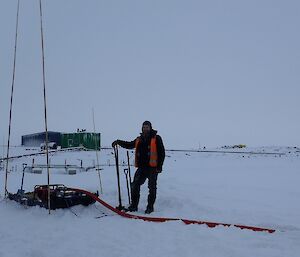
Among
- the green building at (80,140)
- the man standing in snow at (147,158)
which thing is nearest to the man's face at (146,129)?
the man standing in snow at (147,158)

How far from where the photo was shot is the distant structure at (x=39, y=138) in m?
52.2

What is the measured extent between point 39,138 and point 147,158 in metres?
50.6

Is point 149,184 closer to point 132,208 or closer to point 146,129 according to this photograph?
point 132,208

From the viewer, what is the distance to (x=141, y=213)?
7.25m

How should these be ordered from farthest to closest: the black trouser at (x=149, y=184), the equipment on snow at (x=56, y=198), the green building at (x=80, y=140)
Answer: the green building at (x=80, y=140)
the black trouser at (x=149, y=184)
the equipment on snow at (x=56, y=198)

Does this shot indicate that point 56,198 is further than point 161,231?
Yes

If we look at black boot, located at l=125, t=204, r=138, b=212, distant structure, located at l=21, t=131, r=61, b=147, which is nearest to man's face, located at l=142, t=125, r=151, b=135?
black boot, located at l=125, t=204, r=138, b=212

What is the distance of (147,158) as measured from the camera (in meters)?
7.76

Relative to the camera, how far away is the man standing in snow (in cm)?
759

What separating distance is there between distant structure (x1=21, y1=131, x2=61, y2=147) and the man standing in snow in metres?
44.7

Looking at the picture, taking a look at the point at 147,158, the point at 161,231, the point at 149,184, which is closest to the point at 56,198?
the point at 149,184

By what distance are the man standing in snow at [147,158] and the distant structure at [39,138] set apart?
44.7 metres

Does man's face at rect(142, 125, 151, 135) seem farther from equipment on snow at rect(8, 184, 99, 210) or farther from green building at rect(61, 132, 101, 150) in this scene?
green building at rect(61, 132, 101, 150)

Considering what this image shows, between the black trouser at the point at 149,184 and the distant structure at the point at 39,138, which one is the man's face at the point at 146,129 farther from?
the distant structure at the point at 39,138
